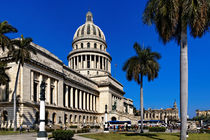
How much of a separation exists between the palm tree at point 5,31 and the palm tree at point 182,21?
2401cm

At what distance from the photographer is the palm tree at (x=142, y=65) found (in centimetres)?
3956

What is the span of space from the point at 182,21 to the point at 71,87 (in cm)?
5483

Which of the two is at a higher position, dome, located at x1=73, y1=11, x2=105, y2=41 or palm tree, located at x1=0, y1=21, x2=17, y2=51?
dome, located at x1=73, y1=11, x2=105, y2=41

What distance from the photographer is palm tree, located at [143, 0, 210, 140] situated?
63.9ft

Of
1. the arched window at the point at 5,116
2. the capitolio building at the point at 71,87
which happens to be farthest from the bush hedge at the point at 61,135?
the arched window at the point at 5,116

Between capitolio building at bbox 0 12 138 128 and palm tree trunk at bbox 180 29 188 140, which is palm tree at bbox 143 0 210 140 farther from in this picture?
capitolio building at bbox 0 12 138 128

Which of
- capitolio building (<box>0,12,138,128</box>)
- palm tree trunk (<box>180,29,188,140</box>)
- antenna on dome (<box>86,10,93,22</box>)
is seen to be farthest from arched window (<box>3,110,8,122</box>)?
antenna on dome (<box>86,10,93,22</box>)

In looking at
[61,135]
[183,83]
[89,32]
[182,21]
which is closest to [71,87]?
[61,135]

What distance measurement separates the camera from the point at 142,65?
40.0 metres

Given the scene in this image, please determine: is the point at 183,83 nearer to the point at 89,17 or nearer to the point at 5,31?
the point at 5,31

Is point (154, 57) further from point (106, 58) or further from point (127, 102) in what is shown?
point (127, 102)

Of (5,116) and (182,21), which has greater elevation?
(182,21)

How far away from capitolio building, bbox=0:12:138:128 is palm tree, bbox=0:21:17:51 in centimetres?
973

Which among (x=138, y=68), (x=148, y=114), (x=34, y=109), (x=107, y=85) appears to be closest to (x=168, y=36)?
(x=138, y=68)
